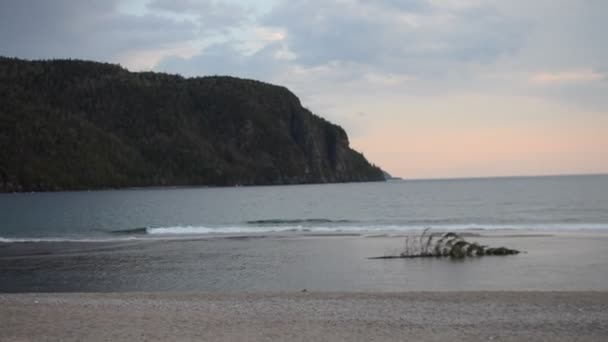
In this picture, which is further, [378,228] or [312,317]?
[378,228]

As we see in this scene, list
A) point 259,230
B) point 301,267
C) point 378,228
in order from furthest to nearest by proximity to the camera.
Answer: point 259,230 < point 378,228 < point 301,267

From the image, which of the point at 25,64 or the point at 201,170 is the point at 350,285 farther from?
the point at 25,64

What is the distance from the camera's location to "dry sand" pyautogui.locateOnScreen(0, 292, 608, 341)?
11086 mm

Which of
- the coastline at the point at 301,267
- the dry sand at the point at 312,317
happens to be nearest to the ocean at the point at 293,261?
the coastline at the point at 301,267

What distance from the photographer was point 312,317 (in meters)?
12.9

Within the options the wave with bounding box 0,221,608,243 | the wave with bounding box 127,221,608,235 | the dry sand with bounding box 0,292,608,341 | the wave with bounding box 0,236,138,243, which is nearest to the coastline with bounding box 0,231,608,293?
the dry sand with bounding box 0,292,608,341

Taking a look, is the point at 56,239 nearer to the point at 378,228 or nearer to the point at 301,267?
the point at 378,228

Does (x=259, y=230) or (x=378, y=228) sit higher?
(x=378, y=228)

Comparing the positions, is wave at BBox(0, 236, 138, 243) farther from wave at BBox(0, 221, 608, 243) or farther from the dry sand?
the dry sand

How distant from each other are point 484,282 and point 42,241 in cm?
2961

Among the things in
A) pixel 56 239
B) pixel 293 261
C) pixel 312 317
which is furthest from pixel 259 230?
pixel 312 317

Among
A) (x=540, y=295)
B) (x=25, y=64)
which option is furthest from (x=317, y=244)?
(x=25, y=64)

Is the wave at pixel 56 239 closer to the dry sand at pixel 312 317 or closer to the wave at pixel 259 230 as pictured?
the wave at pixel 259 230

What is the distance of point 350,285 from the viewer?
63.1 ft
